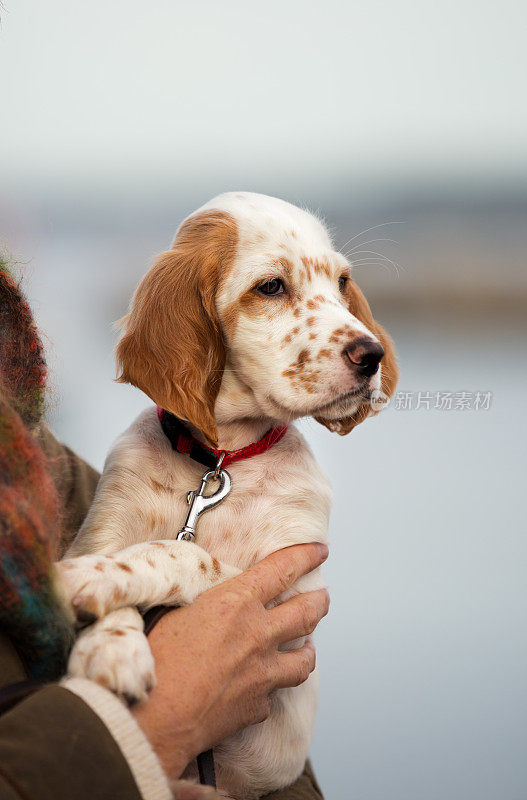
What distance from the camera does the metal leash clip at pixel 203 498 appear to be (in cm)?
135

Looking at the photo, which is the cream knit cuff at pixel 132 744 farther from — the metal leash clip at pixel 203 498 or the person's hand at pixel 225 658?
the metal leash clip at pixel 203 498

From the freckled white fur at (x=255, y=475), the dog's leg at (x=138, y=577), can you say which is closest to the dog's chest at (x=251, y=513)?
the freckled white fur at (x=255, y=475)

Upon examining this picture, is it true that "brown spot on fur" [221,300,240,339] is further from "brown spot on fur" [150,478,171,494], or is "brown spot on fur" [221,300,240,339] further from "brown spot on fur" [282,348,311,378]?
"brown spot on fur" [150,478,171,494]

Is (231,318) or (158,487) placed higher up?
(231,318)

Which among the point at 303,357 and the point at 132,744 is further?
the point at 303,357

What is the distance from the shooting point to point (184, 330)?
146 centimetres

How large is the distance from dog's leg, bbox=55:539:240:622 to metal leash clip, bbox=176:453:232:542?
0.07 metres

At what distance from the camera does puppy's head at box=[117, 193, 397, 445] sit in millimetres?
1404

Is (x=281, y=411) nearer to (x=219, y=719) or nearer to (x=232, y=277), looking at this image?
(x=232, y=277)

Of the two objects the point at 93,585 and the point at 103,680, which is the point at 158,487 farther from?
the point at 103,680

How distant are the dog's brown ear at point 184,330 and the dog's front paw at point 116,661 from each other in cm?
44

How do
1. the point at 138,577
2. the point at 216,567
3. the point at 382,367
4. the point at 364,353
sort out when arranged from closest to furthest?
the point at 138,577 → the point at 216,567 → the point at 364,353 → the point at 382,367

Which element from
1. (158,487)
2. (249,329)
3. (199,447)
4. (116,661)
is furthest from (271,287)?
(116,661)

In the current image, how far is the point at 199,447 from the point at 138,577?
1.18ft
